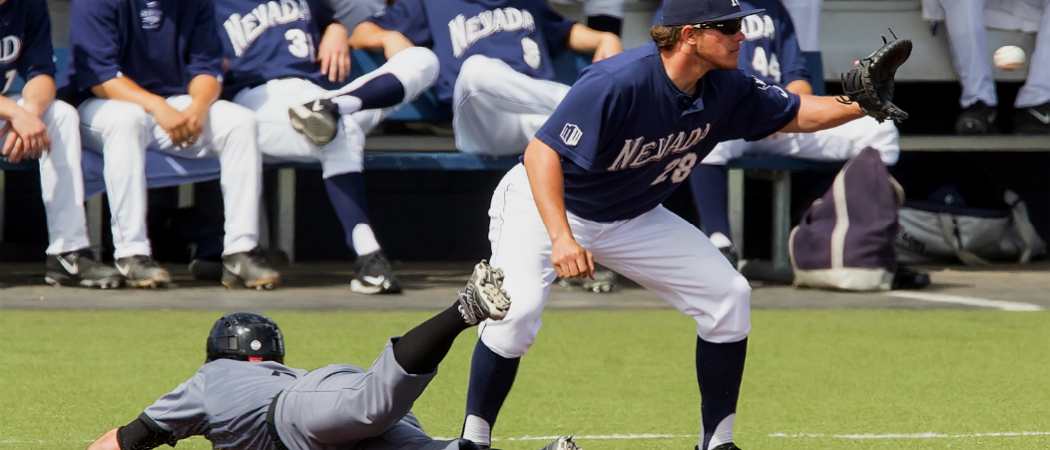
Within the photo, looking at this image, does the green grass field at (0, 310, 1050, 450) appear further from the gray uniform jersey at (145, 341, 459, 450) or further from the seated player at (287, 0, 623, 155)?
the seated player at (287, 0, 623, 155)

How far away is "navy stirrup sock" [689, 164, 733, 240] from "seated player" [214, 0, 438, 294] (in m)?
1.34

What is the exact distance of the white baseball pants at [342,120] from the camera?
5.66m

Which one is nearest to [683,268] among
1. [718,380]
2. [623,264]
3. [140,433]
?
[623,264]

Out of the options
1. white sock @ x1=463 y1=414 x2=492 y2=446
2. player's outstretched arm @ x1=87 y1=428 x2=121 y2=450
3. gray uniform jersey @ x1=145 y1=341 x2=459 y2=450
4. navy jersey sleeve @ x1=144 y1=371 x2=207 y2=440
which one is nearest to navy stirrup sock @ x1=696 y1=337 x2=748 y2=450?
white sock @ x1=463 y1=414 x2=492 y2=446

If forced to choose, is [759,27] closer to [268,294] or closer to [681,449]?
[268,294]

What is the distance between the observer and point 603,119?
2971mm

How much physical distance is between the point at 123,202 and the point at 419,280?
158cm

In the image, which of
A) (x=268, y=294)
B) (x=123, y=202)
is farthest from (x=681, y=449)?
(x=123, y=202)

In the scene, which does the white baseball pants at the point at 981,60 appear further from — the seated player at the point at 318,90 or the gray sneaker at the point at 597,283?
the seated player at the point at 318,90

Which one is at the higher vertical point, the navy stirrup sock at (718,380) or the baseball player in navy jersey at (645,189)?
the baseball player in navy jersey at (645,189)

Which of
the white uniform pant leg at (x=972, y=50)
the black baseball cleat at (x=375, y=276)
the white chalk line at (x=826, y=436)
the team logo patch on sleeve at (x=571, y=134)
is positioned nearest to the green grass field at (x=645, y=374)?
the white chalk line at (x=826, y=436)

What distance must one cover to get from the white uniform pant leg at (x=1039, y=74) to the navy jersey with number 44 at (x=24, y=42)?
511cm

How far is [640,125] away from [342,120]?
2.86 m

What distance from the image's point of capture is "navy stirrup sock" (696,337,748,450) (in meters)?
3.10
